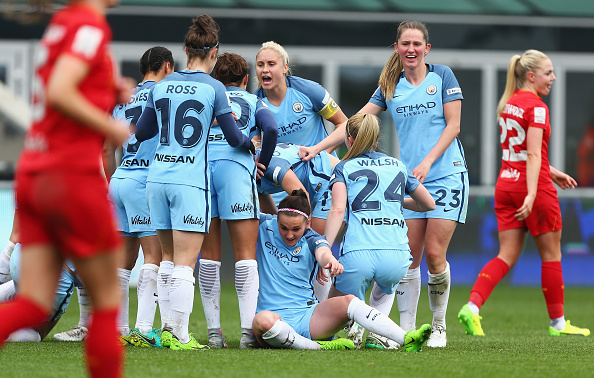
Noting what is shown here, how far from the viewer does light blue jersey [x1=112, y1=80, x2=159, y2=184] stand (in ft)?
18.7

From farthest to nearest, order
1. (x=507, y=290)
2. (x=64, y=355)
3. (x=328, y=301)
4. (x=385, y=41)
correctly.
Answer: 1. (x=385, y=41)
2. (x=507, y=290)
3. (x=328, y=301)
4. (x=64, y=355)

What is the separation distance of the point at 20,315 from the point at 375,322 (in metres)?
2.37

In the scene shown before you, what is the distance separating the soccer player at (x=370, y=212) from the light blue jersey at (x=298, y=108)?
87 centimetres

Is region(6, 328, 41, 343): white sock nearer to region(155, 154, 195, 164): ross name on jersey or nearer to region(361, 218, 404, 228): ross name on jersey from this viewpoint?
region(155, 154, 195, 164): ross name on jersey

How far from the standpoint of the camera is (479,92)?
44.9ft

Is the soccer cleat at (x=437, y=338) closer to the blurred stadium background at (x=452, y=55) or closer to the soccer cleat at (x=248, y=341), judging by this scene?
the soccer cleat at (x=248, y=341)

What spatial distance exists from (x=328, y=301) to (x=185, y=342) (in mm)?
881

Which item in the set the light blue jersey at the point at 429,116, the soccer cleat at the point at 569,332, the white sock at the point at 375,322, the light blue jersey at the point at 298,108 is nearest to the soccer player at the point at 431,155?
the light blue jersey at the point at 429,116

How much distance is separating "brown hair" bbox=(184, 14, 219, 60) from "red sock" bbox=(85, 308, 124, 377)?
2537 millimetres

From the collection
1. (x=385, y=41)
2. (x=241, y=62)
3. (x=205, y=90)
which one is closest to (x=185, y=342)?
(x=205, y=90)

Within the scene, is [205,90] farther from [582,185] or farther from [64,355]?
[582,185]

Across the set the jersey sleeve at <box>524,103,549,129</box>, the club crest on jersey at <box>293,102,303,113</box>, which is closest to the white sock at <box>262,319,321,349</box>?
the club crest on jersey at <box>293,102,303,113</box>

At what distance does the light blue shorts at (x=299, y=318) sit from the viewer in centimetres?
518

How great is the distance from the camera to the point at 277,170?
18.8ft
